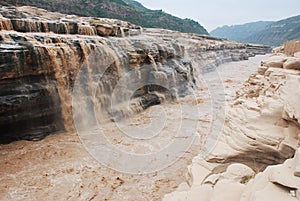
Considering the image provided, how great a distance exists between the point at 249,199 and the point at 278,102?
2.97 m

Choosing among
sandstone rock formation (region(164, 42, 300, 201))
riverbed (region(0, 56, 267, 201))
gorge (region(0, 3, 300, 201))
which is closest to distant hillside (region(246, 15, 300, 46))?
gorge (region(0, 3, 300, 201))

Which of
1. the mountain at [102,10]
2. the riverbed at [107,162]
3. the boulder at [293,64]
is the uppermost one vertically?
the mountain at [102,10]

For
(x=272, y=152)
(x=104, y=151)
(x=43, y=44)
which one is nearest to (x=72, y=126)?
(x=104, y=151)

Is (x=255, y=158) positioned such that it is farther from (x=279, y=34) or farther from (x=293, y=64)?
(x=279, y=34)

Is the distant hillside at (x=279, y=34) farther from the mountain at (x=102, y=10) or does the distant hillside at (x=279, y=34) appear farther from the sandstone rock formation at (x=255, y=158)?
the sandstone rock formation at (x=255, y=158)

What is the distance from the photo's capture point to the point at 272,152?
3.86m

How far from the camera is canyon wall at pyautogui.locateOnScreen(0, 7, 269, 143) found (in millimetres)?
6324

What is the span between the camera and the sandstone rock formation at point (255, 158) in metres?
2.21

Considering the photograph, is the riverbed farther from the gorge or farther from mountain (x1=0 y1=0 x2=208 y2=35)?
mountain (x1=0 y1=0 x2=208 y2=35)

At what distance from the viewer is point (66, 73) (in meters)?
7.47

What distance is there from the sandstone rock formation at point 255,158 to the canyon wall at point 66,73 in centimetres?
487

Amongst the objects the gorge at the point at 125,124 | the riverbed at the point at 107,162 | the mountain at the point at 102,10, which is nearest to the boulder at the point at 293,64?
the gorge at the point at 125,124

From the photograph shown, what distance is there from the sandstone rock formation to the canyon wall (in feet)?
16.0

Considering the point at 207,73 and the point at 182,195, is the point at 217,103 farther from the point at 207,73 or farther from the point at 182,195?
the point at 207,73
